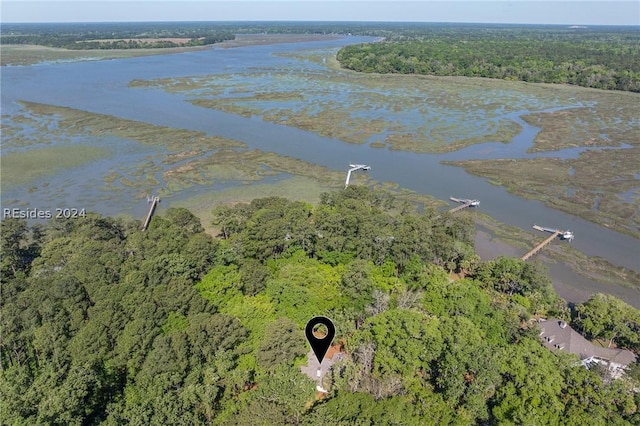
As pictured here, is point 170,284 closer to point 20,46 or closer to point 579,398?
point 579,398

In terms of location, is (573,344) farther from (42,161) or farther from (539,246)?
(42,161)

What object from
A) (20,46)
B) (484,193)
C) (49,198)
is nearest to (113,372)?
(49,198)

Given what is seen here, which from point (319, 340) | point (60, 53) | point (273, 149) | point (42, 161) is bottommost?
point (273, 149)

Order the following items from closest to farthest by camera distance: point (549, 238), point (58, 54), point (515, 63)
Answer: point (549, 238)
point (515, 63)
point (58, 54)

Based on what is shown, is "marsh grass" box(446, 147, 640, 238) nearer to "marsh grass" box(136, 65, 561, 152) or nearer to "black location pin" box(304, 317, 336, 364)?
"marsh grass" box(136, 65, 561, 152)

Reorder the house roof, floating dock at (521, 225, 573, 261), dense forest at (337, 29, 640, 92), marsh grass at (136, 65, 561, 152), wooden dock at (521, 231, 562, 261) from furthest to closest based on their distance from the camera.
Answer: dense forest at (337, 29, 640, 92) < marsh grass at (136, 65, 561, 152) < floating dock at (521, 225, 573, 261) < wooden dock at (521, 231, 562, 261) < the house roof

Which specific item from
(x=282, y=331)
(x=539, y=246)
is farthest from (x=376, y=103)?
(x=282, y=331)

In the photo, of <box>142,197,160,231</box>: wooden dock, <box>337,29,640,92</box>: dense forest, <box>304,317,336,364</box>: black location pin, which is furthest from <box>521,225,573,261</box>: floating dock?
<box>337,29,640,92</box>: dense forest
